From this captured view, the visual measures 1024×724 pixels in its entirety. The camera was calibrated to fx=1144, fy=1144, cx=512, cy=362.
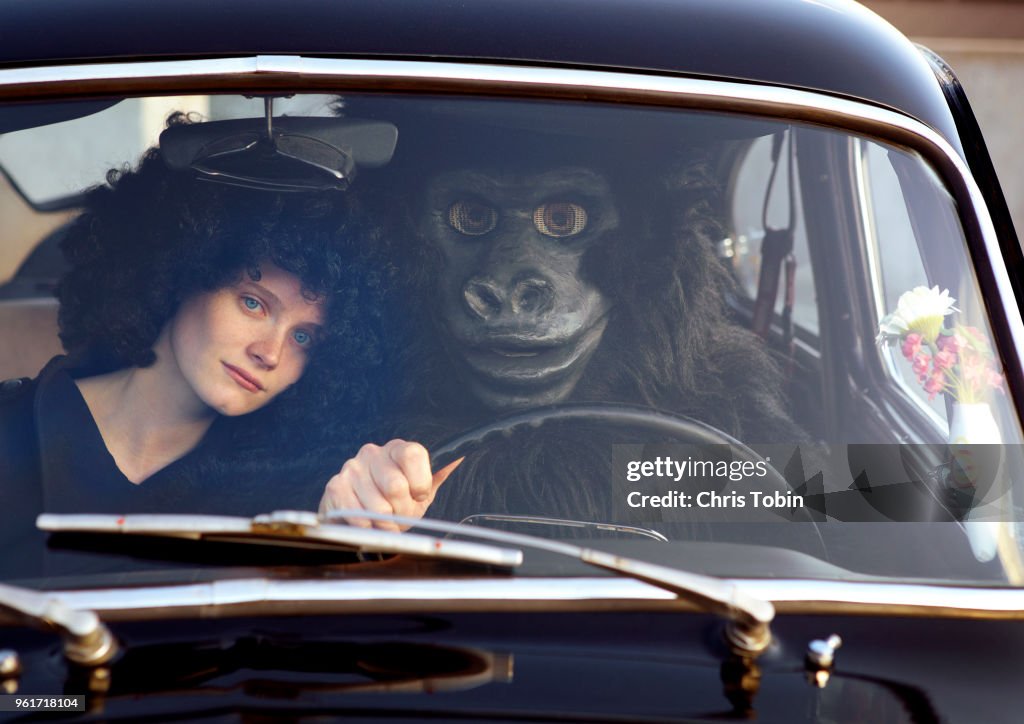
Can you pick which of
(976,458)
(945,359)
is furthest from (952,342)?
(976,458)

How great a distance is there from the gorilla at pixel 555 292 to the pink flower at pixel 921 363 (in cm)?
19

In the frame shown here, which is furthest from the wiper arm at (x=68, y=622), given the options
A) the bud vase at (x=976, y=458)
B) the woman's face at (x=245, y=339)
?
the bud vase at (x=976, y=458)

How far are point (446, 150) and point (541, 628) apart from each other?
0.68m

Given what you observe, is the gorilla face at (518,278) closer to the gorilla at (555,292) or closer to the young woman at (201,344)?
the gorilla at (555,292)

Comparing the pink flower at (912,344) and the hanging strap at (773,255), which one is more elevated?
the hanging strap at (773,255)

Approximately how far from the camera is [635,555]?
4.43 feet

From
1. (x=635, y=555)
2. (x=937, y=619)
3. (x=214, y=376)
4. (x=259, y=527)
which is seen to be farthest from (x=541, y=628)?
(x=214, y=376)

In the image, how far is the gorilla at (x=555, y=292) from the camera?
1564 millimetres

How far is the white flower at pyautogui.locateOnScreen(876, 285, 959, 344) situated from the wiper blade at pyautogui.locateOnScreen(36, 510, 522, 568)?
2.29ft

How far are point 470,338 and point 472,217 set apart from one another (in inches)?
6.8

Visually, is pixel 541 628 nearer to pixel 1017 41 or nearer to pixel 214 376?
pixel 214 376

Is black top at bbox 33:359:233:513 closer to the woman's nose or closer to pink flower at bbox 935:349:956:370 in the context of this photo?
the woman's nose

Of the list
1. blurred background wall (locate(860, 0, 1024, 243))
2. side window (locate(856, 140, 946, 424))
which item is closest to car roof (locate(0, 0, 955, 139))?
side window (locate(856, 140, 946, 424))

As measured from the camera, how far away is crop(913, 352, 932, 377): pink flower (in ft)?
5.26
